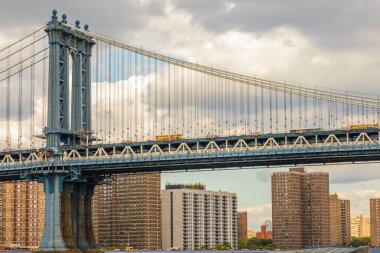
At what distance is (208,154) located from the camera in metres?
121

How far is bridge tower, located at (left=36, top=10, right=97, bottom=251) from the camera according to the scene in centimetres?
12688

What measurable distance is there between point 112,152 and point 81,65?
55.7 ft

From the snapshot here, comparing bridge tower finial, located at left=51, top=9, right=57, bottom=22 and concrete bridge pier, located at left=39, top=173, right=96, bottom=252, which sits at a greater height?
bridge tower finial, located at left=51, top=9, right=57, bottom=22

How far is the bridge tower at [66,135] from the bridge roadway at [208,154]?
1.79m

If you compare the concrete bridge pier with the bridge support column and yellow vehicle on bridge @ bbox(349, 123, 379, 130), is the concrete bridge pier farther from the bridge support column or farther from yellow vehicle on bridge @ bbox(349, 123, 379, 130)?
yellow vehicle on bridge @ bbox(349, 123, 379, 130)

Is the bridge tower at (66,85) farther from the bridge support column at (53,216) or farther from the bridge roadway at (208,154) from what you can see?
the bridge support column at (53,216)

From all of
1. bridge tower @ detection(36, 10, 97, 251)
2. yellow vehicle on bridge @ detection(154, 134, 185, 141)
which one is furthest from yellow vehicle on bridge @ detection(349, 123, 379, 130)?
bridge tower @ detection(36, 10, 97, 251)

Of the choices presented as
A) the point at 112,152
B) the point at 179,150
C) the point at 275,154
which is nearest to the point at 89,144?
the point at 112,152

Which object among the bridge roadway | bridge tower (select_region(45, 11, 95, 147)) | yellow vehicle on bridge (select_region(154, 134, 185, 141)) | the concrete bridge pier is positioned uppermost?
bridge tower (select_region(45, 11, 95, 147))

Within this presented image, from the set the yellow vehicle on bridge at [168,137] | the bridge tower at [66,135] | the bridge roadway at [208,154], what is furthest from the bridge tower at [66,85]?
the yellow vehicle on bridge at [168,137]

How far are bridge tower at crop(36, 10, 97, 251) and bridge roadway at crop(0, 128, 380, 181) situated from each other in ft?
5.87

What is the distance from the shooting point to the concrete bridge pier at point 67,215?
412 feet

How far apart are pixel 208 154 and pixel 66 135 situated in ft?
77.4

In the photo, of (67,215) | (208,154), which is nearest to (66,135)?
(67,215)
